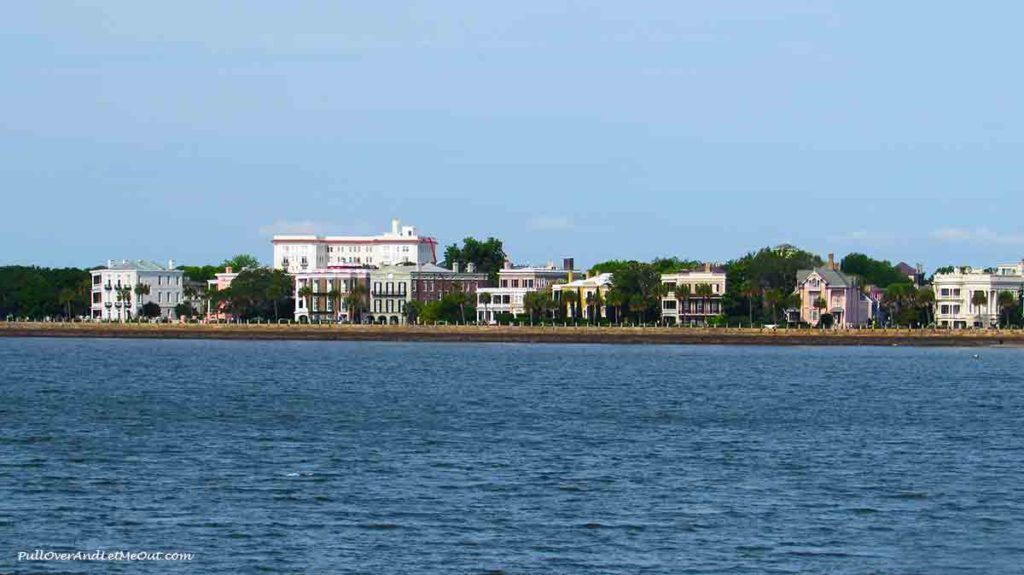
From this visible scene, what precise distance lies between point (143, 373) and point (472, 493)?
62939 millimetres

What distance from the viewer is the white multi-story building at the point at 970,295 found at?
188m

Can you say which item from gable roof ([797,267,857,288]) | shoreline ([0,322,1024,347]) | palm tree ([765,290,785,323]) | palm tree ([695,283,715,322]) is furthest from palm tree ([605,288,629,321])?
gable roof ([797,267,857,288])

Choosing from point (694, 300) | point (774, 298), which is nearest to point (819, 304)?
point (774, 298)

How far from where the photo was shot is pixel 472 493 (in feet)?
134

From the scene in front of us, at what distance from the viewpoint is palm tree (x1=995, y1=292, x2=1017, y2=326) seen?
184 metres

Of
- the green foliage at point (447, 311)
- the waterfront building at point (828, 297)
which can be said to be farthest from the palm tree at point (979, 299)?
the green foliage at point (447, 311)

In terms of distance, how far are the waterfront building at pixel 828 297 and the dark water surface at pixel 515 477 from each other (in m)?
97.7

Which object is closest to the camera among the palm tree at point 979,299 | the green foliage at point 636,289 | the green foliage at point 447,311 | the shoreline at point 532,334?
the shoreline at point 532,334

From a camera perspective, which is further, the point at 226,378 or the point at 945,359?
the point at 945,359

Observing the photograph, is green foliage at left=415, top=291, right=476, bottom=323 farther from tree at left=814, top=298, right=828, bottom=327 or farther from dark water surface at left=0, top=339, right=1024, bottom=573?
dark water surface at left=0, top=339, right=1024, bottom=573

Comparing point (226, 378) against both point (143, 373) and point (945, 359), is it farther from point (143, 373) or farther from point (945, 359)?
point (945, 359)

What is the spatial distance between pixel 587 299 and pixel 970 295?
40.5m

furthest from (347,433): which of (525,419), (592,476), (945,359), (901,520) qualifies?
→ (945,359)

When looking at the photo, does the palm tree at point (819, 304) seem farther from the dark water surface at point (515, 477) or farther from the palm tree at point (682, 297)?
the dark water surface at point (515, 477)
